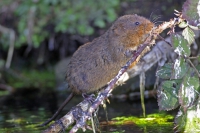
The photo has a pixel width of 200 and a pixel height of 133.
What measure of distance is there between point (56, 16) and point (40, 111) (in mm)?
2164

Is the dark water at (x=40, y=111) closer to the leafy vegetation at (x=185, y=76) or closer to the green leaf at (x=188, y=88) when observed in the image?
the leafy vegetation at (x=185, y=76)

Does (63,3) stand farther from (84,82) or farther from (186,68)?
(186,68)

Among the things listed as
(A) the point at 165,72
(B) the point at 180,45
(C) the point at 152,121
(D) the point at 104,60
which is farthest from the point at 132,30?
(B) the point at 180,45

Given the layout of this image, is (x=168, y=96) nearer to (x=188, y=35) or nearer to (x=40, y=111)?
(x=188, y=35)

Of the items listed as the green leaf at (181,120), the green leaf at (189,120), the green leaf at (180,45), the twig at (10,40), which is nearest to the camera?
the green leaf at (180,45)

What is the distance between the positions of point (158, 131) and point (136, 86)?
2.34 m

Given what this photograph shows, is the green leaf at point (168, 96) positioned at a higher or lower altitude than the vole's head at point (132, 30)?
lower

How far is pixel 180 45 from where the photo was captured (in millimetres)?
2695

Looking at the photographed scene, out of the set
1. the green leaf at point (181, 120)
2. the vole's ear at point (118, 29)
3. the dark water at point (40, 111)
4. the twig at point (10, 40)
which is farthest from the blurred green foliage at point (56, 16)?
the green leaf at point (181, 120)

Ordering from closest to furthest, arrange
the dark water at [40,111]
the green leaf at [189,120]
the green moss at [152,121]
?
the green leaf at [189,120], the green moss at [152,121], the dark water at [40,111]

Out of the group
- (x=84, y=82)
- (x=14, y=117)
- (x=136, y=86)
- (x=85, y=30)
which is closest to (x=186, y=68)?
(x=84, y=82)

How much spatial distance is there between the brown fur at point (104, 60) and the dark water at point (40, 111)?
43cm

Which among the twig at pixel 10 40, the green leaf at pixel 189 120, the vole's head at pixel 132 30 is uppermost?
the twig at pixel 10 40

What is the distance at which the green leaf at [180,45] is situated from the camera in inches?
106
